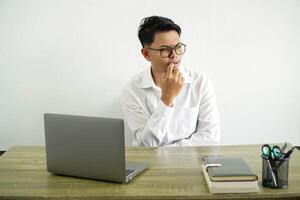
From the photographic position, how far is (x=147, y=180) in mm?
1412

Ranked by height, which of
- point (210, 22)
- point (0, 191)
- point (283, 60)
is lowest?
point (0, 191)

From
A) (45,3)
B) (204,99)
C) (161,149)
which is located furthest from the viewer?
(45,3)

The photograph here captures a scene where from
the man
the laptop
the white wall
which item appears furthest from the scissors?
the white wall

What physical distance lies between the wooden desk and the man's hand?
30cm

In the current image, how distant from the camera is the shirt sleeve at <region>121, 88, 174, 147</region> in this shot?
1996 mm

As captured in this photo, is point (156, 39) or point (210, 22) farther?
point (210, 22)

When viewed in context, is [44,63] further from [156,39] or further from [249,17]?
[249,17]

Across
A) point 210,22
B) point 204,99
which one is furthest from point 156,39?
point 210,22

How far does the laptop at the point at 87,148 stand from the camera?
1341 millimetres

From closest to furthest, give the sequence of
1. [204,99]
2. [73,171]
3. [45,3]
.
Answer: [73,171], [204,99], [45,3]

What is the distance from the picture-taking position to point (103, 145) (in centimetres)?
136

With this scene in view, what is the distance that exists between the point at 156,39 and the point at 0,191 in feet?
3.76

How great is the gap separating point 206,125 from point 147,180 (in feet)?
2.87

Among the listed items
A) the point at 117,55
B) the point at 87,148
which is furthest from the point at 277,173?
the point at 117,55
